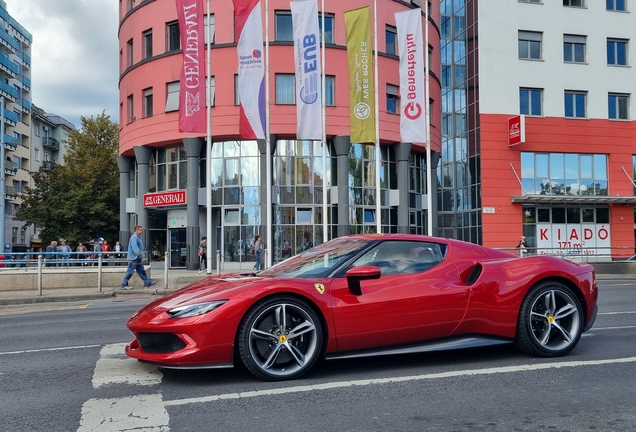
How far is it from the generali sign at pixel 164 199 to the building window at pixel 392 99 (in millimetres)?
12108

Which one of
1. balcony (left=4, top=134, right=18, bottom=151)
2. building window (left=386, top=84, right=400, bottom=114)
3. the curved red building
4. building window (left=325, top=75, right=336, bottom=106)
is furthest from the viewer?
Answer: balcony (left=4, top=134, right=18, bottom=151)

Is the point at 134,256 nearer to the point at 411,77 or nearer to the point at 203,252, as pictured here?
the point at 203,252

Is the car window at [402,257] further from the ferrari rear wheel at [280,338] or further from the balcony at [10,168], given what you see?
the balcony at [10,168]

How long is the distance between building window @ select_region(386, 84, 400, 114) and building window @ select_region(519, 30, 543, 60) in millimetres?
9764

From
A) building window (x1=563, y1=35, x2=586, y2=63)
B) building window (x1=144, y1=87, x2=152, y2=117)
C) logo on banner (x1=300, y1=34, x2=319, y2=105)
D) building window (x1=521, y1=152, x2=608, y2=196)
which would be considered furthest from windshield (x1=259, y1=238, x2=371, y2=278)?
building window (x1=563, y1=35, x2=586, y2=63)

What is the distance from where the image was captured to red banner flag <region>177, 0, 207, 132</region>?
22594 millimetres

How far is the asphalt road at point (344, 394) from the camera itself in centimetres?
392

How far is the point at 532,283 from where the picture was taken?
18.8 feet

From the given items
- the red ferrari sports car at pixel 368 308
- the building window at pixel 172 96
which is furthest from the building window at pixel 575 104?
the red ferrari sports car at pixel 368 308

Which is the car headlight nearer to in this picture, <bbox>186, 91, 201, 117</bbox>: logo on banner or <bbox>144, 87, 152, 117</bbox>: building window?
<bbox>186, 91, 201, 117</bbox>: logo on banner

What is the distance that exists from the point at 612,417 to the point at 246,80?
19.5m

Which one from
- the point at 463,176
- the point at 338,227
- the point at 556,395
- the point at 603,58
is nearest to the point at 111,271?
the point at 338,227

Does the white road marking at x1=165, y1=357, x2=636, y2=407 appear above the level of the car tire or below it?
below

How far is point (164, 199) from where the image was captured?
1259 inches
